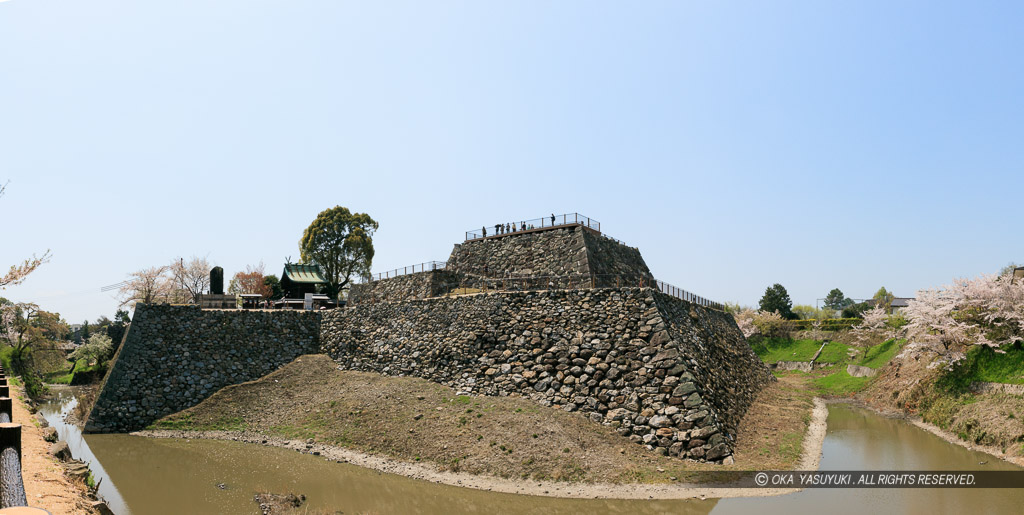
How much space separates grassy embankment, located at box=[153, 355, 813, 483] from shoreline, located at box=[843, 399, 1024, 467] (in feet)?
14.2

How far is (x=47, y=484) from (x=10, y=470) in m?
6.88

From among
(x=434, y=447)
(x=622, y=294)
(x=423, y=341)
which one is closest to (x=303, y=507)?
(x=434, y=447)

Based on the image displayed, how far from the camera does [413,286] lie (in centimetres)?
3569

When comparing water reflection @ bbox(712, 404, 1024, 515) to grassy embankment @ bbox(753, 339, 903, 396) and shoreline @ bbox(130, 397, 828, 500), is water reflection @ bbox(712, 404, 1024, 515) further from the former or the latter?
grassy embankment @ bbox(753, 339, 903, 396)

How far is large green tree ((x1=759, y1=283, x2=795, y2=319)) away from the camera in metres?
68.6

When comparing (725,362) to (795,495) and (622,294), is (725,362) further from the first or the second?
(795,495)

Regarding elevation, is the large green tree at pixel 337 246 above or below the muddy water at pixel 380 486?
above

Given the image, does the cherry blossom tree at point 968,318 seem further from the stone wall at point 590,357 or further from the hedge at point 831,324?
the hedge at point 831,324

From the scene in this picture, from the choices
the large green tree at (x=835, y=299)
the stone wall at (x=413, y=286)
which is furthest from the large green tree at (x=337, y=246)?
the large green tree at (x=835, y=299)

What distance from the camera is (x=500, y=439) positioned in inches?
773

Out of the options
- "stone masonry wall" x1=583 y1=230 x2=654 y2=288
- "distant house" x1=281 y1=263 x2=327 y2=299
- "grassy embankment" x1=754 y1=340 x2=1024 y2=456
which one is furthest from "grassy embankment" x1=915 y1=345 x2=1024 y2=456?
"distant house" x1=281 y1=263 x2=327 y2=299

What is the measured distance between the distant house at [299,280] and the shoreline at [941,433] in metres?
40.5

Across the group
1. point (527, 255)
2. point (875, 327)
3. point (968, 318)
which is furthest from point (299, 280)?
point (875, 327)

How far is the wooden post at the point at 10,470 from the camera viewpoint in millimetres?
3762
